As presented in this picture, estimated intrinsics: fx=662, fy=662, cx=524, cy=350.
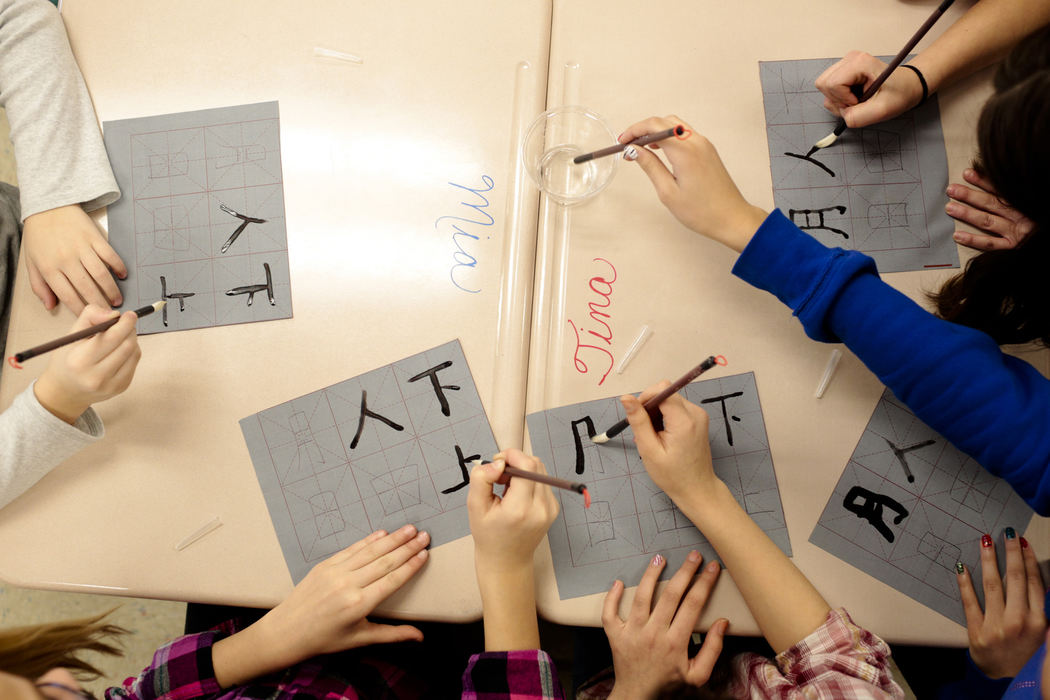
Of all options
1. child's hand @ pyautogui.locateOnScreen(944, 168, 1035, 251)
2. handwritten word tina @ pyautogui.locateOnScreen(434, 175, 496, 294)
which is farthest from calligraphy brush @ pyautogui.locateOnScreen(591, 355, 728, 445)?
child's hand @ pyautogui.locateOnScreen(944, 168, 1035, 251)

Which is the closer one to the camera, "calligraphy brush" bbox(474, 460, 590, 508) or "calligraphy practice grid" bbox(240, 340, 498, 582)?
"calligraphy brush" bbox(474, 460, 590, 508)

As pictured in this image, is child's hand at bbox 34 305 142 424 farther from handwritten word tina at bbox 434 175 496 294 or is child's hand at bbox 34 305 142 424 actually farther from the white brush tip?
the white brush tip

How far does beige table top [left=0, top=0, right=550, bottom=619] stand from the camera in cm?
75

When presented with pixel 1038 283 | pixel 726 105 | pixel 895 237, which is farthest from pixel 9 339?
pixel 1038 283

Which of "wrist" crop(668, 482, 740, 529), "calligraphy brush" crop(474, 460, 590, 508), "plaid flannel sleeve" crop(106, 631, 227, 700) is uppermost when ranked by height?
"calligraphy brush" crop(474, 460, 590, 508)

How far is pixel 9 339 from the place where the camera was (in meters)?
0.80

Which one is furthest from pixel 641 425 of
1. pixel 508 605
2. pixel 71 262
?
pixel 71 262

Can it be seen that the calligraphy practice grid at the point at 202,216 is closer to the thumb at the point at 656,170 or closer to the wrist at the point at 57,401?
the wrist at the point at 57,401

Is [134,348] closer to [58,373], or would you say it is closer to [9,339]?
[58,373]

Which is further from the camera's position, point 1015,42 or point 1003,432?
point 1015,42

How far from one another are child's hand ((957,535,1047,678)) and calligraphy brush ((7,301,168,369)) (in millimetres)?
942

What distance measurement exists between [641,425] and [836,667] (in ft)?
1.03

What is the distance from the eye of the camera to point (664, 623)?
71cm

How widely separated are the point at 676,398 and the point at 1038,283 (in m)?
0.45
